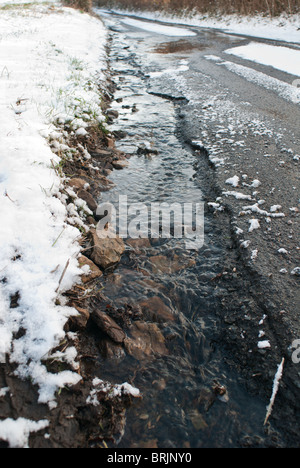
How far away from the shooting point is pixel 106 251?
2402 millimetres

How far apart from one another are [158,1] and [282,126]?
995 inches

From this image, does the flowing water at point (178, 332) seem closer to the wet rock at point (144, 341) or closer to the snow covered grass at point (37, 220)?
the wet rock at point (144, 341)

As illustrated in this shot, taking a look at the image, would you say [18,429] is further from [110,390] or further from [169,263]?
[169,263]

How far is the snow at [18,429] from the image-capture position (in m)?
1.28

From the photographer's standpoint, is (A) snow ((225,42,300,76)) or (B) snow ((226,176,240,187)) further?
(A) snow ((225,42,300,76))

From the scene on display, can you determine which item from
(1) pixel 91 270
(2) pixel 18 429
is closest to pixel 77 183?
(1) pixel 91 270

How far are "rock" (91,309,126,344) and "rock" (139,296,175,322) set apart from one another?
24cm

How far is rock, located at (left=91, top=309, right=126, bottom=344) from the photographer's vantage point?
184cm

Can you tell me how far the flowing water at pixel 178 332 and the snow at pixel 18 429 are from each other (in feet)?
1.30

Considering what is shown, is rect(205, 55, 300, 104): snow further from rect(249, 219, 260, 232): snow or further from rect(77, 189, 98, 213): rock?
rect(77, 189, 98, 213): rock

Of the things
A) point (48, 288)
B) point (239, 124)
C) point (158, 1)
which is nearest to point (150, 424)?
point (48, 288)

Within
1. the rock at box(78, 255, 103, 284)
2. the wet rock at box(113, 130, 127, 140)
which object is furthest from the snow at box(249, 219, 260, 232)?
the wet rock at box(113, 130, 127, 140)

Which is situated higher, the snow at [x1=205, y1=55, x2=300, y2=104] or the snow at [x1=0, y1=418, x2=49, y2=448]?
the snow at [x1=205, y1=55, x2=300, y2=104]
